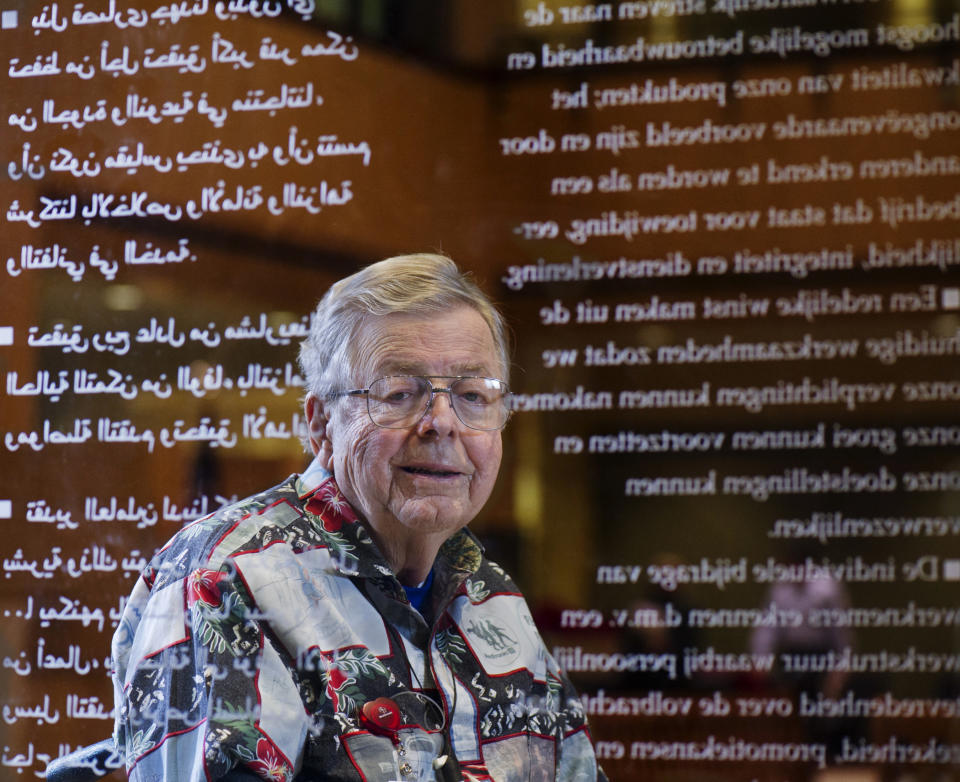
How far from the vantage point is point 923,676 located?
6.97 ft

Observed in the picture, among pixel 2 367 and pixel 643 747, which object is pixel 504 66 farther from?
pixel 643 747

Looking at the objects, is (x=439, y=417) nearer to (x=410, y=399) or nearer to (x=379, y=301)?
(x=410, y=399)

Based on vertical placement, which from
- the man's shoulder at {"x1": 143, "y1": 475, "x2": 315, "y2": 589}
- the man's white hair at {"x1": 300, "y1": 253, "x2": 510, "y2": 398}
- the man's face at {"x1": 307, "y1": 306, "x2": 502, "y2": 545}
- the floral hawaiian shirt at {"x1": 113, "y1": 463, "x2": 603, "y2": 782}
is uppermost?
the man's white hair at {"x1": 300, "y1": 253, "x2": 510, "y2": 398}

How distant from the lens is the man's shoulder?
4.84 ft

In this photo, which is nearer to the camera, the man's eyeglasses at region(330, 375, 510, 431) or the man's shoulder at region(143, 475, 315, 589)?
the man's shoulder at region(143, 475, 315, 589)

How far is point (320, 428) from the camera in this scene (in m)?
1.69


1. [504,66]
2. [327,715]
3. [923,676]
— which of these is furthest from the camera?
[504,66]

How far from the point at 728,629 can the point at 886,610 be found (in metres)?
0.30

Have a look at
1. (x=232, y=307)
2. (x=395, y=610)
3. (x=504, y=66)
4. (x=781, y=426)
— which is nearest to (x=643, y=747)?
(x=781, y=426)

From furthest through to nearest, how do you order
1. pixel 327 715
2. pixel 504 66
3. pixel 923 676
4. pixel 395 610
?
pixel 504 66, pixel 923 676, pixel 395 610, pixel 327 715

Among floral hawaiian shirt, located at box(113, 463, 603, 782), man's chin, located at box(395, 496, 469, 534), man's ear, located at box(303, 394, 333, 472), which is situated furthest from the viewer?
man's ear, located at box(303, 394, 333, 472)

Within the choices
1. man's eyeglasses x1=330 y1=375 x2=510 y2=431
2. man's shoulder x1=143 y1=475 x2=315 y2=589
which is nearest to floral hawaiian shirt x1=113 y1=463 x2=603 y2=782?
man's shoulder x1=143 y1=475 x2=315 y2=589

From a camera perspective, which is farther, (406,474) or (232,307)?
(232,307)

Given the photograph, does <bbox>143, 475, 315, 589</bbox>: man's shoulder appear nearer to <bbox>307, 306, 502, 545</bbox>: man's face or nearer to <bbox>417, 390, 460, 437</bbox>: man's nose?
<bbox>307, 306, 502, 545</bbox>: man's face
